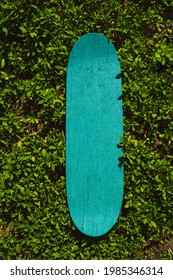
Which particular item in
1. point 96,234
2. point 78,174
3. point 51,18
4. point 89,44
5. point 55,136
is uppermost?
point 51,18

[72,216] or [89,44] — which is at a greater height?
[89,44]

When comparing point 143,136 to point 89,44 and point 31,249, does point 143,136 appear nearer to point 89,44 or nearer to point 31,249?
point 89,44

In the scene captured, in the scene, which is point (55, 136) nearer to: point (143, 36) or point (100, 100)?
point (100, 100)
